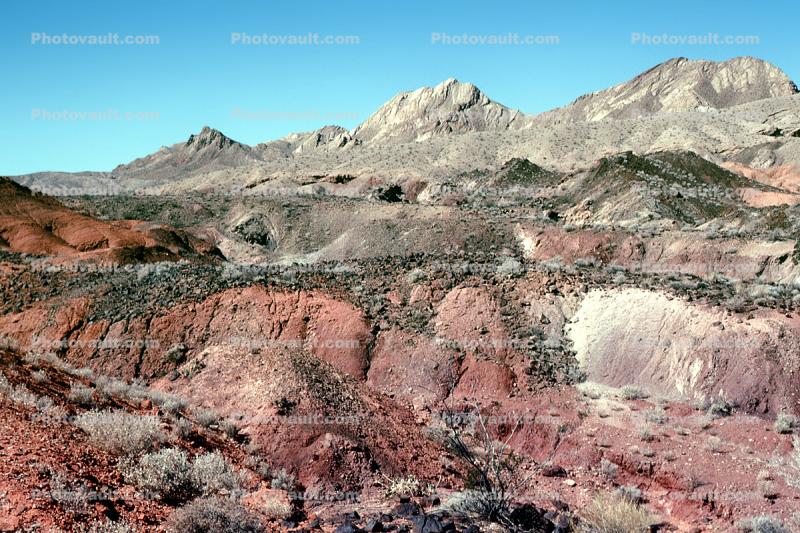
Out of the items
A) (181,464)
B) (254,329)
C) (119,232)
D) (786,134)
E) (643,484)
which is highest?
(786,134)

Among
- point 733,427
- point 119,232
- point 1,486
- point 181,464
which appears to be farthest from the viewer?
point 119,232

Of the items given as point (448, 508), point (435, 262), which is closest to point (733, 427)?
point (448, 508)

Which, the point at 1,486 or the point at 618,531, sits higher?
the point at 1,486

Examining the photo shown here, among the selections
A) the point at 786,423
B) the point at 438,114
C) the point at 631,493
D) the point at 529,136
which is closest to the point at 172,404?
the point at 631,493

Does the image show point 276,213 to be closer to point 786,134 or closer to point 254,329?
point 254,329

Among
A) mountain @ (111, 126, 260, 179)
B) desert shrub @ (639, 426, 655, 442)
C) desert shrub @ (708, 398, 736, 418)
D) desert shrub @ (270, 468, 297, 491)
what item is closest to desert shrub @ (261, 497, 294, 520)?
desert shrub @ (270, 468, 297, 491)

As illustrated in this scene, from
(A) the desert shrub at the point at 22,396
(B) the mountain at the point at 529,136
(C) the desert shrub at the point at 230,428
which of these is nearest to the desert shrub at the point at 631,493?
(C) the desert shrub at the point at 230,428

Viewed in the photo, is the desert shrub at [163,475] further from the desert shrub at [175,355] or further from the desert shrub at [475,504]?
the desert shrub at [175,355]
